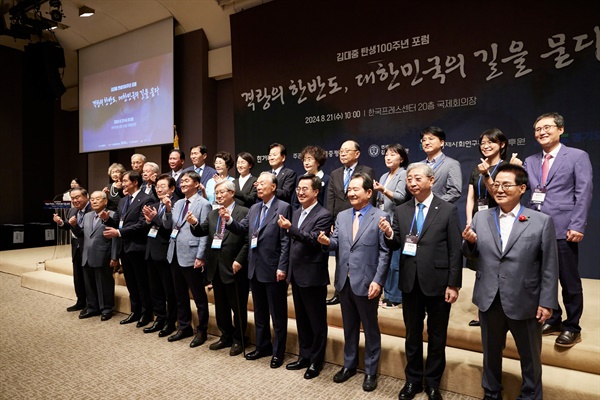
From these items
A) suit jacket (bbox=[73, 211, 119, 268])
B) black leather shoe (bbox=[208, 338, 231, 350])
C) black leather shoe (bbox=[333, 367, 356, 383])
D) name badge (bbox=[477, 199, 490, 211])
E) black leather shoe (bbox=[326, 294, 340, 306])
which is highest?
name badge (bbox=[477, 199, 490, 211])

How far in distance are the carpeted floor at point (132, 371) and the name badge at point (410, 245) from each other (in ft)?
3.04

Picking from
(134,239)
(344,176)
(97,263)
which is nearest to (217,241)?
(344,176)

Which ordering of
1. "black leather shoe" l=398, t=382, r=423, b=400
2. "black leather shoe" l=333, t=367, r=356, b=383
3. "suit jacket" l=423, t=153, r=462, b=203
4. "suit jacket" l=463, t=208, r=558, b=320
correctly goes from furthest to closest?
1. "suit jacket" l=423, t=153, r=462, b=203
2. "black leather shoe" l=333, t=367, r=356, b=383
3. "black leather shoe" l=398, t=382, r=423, b=400
4. "suit jacket" l=463, t=208, r=558, b=320

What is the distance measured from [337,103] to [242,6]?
2.43 metres

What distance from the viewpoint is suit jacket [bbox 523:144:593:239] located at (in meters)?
2.52

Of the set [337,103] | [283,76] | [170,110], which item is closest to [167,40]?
[170,110]

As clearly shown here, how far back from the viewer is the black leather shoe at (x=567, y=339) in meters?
2.53

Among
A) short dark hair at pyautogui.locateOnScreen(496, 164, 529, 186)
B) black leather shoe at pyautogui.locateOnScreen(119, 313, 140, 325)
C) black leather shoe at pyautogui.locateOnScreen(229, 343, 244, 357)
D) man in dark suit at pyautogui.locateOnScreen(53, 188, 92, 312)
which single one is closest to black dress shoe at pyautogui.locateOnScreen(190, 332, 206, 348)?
black leather shoe at pyautogui.locateOnScreen(229, 343, 244, 357)

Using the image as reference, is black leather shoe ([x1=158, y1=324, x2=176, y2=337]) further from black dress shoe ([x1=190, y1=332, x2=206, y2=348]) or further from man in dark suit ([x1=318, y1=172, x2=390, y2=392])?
man in dark suit ([x1=318, y1=172, x2=390, y2=392])

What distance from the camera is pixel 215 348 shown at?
352 centimetres

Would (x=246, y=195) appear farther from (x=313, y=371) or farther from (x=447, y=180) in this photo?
(x=447, y=180)

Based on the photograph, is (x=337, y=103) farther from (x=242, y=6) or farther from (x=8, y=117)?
(x=8, y=117)

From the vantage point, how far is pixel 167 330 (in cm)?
389

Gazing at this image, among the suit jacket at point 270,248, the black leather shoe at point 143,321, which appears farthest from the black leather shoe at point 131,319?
the suit jacket at point 270,248
